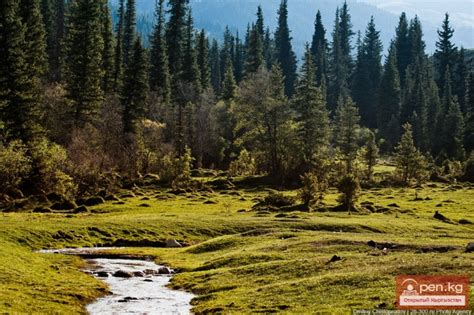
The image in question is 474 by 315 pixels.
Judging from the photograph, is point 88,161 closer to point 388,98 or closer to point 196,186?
point 196,186

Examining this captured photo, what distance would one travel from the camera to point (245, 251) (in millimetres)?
43625

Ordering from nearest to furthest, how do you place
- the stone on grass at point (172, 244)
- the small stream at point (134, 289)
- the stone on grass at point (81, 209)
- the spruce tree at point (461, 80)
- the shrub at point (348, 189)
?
1. the small stream at point (134, 289)
2. the stone on grass at point (172, 244)
3. the stone on grass at point (81, 209)
4. the shrub at point (348, 189)
5. the spruce tree at point (461, 80)

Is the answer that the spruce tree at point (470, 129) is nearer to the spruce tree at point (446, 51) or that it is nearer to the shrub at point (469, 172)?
the shrub at point (469, 172)

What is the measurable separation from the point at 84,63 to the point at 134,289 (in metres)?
72.7

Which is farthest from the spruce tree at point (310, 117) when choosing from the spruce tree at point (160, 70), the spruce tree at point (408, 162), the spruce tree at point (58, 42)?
the spruce tree at point (58, 42)

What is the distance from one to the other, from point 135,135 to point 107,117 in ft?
18.2

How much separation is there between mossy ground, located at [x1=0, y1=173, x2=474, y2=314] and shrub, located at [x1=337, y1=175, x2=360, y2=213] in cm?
337

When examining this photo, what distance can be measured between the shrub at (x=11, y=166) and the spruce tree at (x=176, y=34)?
75407mm

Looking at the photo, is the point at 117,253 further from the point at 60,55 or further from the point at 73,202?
the point at 60,55

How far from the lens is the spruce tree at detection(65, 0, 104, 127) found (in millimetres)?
97562

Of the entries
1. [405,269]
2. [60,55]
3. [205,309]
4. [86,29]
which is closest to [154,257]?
[205,309]

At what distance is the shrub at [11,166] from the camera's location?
215 ft

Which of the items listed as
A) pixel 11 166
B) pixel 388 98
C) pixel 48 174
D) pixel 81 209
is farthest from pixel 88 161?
pixel 388 98

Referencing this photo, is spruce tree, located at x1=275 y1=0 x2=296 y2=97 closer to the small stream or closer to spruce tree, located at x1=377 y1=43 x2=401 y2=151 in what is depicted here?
spruce tree, located at x1=377 y1=43 x2=401 y2=151
